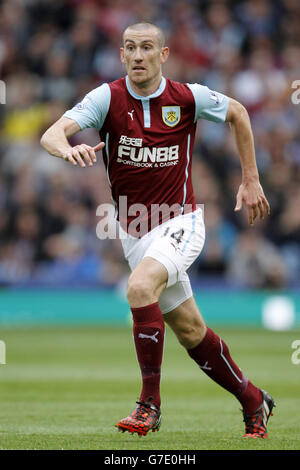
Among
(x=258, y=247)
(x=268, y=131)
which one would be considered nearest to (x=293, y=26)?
(x=268, y=131)

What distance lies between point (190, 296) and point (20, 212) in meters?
9.67

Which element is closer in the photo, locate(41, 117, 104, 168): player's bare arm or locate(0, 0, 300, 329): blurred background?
locate(41, 117, 104, 168): player's bare arm

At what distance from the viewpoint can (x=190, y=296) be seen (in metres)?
6.60

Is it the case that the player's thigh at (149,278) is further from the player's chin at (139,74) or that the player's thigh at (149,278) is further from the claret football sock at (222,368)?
the player's chin at (139,74)

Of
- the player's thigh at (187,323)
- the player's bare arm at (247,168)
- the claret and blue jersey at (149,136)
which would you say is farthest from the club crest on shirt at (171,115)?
the player's thigh at (187,323)

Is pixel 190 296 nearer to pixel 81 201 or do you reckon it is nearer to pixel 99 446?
pixel 99 446

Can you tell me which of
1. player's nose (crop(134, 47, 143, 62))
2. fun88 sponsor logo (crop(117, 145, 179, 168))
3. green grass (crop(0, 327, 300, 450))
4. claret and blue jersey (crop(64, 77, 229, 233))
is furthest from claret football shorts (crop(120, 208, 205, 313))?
player's nose (crop(134, 47, 143, 62))

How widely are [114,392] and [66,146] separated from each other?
146 inches

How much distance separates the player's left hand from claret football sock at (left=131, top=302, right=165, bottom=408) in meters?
1.08

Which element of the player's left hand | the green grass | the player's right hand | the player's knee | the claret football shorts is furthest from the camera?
the player's left hand

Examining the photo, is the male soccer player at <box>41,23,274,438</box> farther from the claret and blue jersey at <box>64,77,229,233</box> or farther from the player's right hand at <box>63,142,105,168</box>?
the player's right hand at <box>63,142,105,168</box>

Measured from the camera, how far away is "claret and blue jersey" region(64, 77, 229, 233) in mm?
6707

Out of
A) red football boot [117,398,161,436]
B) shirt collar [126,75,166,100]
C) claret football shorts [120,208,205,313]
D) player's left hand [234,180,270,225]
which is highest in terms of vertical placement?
shirt collar [126,75,166,100]

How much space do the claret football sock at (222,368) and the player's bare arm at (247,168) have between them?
90 cm
